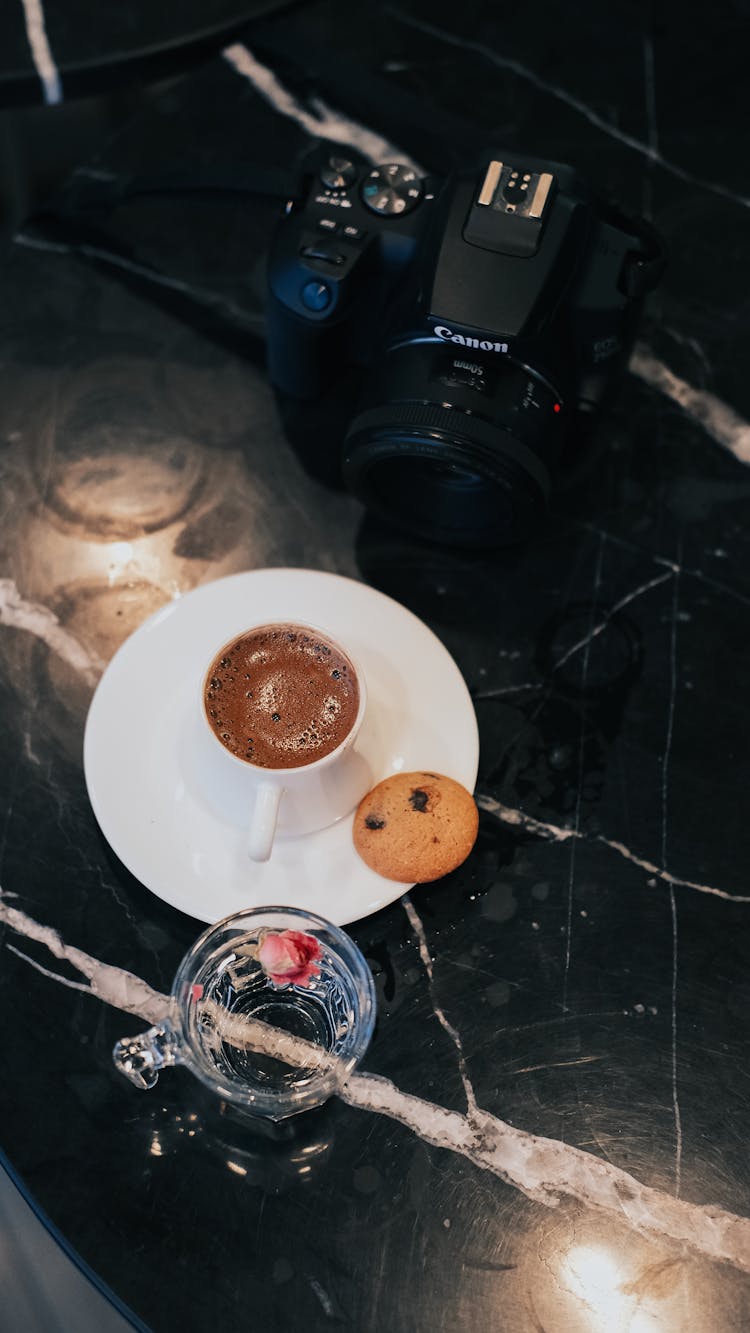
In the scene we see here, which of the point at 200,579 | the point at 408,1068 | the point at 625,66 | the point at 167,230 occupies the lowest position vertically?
the point at 408,1068

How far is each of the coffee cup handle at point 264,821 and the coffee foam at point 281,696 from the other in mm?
32

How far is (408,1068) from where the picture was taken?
72 cm

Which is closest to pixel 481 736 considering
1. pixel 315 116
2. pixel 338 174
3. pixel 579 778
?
pixel 579 778

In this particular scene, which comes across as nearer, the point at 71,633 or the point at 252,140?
the point at 71,633

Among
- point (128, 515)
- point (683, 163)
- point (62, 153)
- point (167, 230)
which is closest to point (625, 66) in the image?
point (683, 163)

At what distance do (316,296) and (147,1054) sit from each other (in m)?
0.51

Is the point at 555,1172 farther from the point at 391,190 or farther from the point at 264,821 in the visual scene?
the point at 391,190

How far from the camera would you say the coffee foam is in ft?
2.42

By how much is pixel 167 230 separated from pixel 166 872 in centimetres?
59

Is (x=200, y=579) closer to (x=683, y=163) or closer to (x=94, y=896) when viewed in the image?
(x=94, y=896)

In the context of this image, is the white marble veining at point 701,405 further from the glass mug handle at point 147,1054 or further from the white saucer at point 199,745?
the glass mug handle at point 147,1054

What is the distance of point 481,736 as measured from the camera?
82cm

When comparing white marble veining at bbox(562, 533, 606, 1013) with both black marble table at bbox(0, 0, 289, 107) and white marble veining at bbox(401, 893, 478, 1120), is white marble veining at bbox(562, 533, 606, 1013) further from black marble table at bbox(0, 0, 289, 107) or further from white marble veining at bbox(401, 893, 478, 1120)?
black marble table at bbox(0, 0, 289, 107)

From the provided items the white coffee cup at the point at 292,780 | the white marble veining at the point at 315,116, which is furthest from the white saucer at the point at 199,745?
the white marble veining at the point at 315,116
